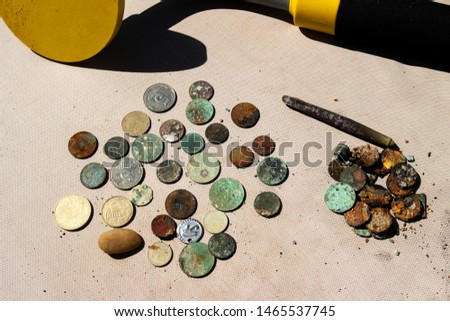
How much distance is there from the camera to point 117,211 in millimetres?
1619

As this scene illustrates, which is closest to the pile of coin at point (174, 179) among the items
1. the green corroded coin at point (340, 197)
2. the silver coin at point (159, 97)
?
the silver coin at point (159, 97)

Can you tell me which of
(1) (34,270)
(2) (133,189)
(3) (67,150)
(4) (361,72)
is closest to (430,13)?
(4) (361,72)

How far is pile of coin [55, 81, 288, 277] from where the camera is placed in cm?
156

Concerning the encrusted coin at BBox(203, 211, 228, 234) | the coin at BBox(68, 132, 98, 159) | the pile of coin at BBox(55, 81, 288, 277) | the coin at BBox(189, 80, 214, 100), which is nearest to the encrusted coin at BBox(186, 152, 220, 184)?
the pile of coin at BBox(55, 81, 288, 277)

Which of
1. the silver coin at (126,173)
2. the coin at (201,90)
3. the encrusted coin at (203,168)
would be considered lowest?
the silver coin at (126,173)

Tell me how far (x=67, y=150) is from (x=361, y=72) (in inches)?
41.8

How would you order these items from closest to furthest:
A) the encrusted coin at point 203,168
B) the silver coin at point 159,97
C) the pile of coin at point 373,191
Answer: the pile of coin at point 373,191 < the encrusted coin at point 203,168 < the silver coin at point 159,97

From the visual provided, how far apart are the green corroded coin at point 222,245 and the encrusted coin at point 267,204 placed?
0.13 m

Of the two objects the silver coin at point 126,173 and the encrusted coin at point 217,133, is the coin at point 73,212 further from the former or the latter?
the encrusted coin at point 217,133

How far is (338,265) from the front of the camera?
151 cm

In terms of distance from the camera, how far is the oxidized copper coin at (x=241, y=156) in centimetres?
164

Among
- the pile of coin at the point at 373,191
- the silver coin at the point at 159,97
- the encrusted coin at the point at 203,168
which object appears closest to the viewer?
the pile of coin at the point at 373,191

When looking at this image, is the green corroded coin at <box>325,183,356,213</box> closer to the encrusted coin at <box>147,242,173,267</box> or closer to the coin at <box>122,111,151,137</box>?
the encrusted coin at <box>147,242,173,267</box>

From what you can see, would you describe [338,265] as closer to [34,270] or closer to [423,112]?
[423,112]
